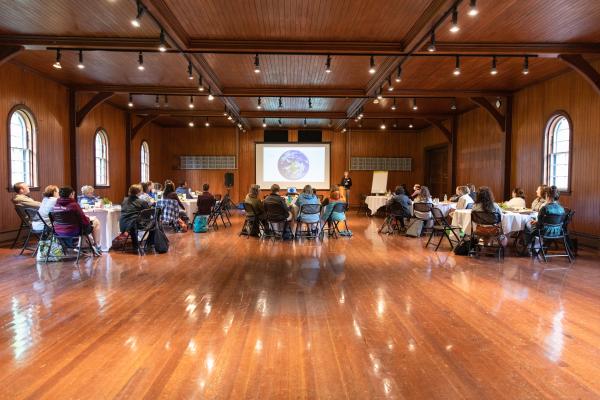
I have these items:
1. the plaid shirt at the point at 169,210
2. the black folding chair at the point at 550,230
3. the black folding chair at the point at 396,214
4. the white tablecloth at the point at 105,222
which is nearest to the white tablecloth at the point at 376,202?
the black folding chair at the point at 396,214

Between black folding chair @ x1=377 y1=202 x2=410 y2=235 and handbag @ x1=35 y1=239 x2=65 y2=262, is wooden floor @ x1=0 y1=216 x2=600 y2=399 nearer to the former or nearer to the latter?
handbag @ x1=35 y1=239 x2=65 y2=262

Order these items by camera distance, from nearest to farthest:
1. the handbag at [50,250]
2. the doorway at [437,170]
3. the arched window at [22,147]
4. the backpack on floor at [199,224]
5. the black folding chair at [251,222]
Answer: the handbag at [50,250] → the arched window at [22,147] → the black folding chair at [251,222] → the backpack on floor at [199,224] → the doorway at [437,170]

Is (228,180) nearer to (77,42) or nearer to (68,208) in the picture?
(77,42)

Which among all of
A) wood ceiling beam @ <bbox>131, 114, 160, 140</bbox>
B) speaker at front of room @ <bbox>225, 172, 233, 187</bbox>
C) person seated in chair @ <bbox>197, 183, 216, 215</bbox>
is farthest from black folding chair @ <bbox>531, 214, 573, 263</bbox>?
speaker at front of room @ <bbox>225, 172, 233, 187</bbox>

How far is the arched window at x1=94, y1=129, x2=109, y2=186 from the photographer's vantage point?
11.5 m

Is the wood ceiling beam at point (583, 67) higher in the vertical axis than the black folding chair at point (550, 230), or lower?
higher

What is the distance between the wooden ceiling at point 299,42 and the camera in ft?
18.1

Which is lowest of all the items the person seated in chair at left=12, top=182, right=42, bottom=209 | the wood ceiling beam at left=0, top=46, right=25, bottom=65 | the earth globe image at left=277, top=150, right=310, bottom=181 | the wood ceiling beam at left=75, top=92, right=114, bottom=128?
the person seated in chair at left=12, top=182, right=42, bottom=209

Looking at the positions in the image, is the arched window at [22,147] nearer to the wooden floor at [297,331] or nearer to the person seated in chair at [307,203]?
the wooden floor at [297,331]

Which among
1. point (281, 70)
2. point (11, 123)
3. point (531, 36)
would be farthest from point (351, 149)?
point (11, 123)

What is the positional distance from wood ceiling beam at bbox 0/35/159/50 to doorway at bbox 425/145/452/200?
36.7ft

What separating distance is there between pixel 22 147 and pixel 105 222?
10.4 ft

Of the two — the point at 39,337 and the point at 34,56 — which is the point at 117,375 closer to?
the point at 39,337

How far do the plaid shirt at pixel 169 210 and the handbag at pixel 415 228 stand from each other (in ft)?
16.9
